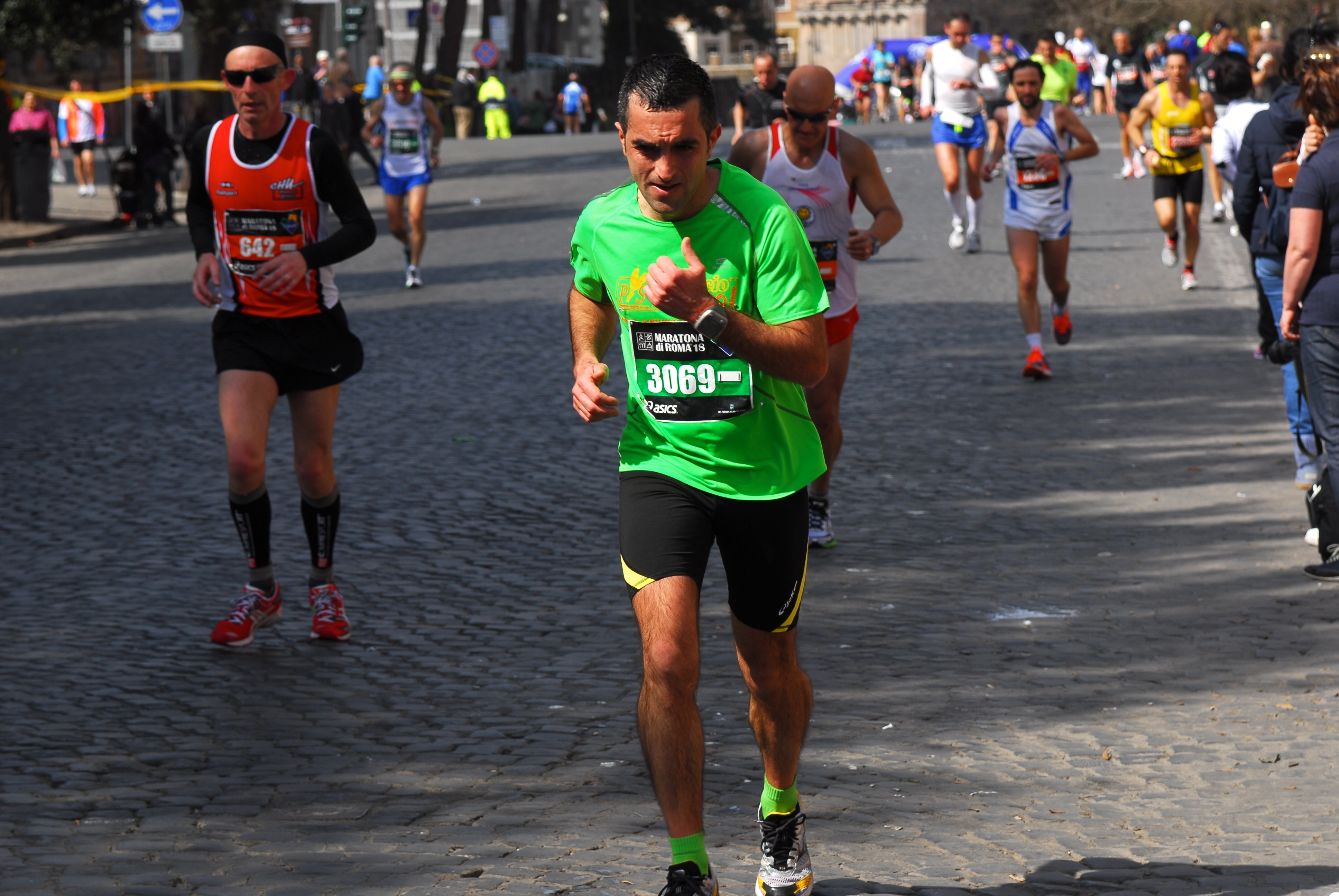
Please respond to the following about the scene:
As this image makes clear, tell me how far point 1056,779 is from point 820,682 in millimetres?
1063

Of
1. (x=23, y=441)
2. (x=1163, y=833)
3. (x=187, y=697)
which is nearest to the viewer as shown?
(x=1163, y=833)

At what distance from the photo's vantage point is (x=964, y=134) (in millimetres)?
18516

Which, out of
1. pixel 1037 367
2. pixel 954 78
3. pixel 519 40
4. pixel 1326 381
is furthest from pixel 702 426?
pixel 519 40

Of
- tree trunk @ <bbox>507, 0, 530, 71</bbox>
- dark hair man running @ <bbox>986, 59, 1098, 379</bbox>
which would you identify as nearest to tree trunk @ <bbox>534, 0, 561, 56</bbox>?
tree trunk @ <bbox>507, 0, 530, 71</bbox>

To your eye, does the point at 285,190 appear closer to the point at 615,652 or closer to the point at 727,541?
the point at 615,652

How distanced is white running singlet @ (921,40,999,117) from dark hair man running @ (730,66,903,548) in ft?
37.2

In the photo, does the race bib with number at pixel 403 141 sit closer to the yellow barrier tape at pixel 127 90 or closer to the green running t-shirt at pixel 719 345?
the yellow barrier tape at pixel 127 90

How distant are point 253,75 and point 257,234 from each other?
1.65 feet

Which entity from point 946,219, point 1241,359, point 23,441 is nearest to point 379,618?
point 23,441

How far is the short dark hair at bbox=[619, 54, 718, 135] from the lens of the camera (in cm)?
371

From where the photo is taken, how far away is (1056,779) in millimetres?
4781

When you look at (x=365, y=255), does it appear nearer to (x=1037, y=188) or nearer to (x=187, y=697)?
(x=1037, y=188)

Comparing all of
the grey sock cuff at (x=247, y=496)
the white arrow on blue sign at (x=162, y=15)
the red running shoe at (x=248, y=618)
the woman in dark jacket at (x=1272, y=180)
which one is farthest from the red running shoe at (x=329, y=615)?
the white arrow on blue sign at (x=162, y=15)

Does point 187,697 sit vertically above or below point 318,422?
below
